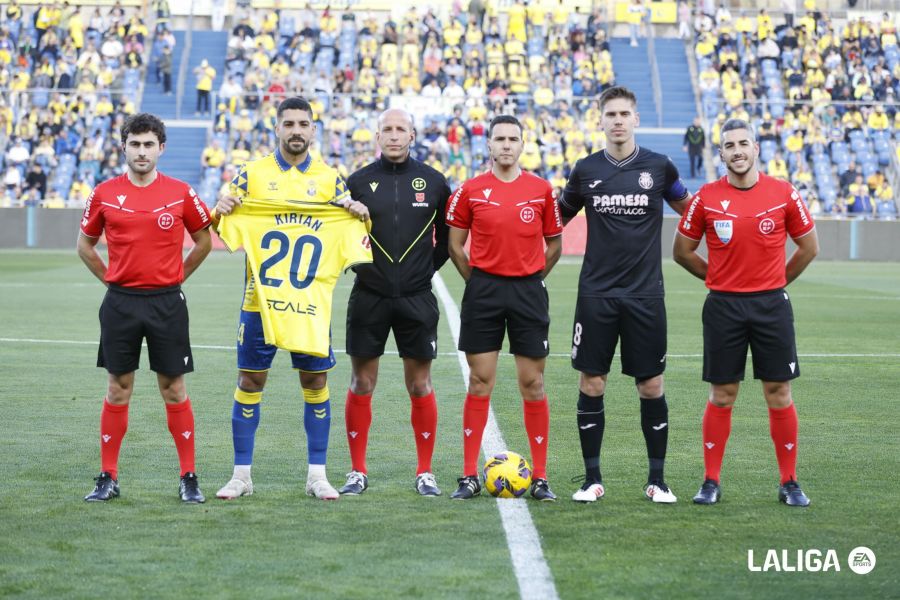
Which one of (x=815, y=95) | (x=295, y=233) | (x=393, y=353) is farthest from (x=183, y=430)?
(x=815, y=95)

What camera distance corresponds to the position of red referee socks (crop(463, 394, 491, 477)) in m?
6.99

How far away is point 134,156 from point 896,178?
31716 mm

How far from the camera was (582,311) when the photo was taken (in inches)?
274

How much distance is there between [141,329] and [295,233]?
3.05 ft

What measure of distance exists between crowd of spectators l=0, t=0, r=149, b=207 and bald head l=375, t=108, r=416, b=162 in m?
29.2

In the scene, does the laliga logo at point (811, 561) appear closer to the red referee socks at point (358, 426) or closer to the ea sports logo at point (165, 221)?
the red referee socks at point (358, 426)

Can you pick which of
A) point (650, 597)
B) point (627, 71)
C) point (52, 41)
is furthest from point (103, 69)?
point (650, 597)

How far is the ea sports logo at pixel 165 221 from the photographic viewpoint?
22.1 feet

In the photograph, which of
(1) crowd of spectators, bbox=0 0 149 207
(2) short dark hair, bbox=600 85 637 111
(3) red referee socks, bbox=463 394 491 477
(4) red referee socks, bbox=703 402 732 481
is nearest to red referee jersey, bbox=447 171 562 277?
(2) short dark hair, bbox=600 85 637 111

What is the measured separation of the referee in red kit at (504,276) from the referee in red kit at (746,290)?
84cm

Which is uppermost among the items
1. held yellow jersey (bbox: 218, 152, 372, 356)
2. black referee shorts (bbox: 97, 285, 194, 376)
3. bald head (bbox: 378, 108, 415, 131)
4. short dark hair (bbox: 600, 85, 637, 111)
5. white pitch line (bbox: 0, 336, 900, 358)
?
short dark hair (bbox: 600, 85, 637, 111)

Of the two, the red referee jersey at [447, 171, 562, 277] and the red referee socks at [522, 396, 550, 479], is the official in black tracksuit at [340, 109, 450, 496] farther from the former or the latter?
the red referee socks at [522, 396, 550, 479]

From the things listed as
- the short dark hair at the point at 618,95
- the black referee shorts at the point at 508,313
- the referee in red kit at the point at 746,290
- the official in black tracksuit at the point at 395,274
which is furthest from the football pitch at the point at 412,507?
the short dark hair at the point at 618,95

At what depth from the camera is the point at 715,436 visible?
6.89m
